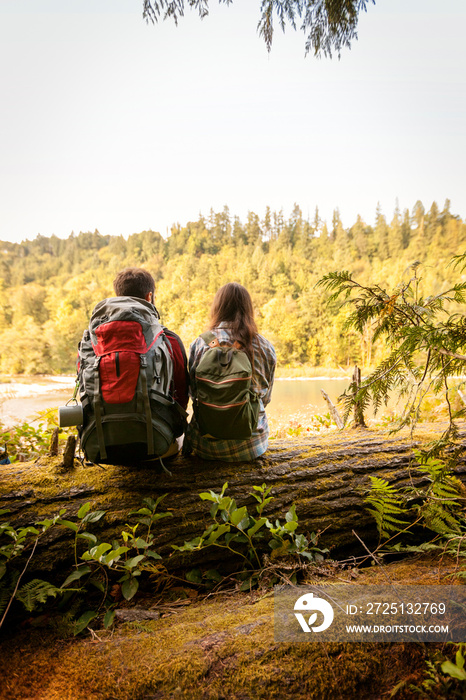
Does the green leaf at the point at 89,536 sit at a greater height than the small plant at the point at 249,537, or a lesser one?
greater

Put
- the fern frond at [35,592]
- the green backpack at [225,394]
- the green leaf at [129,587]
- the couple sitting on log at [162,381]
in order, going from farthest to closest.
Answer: the green backpack at [225,394], the couple sitting on log at [162,381], the green leaf at [129,587], the fern frond at [35,592]

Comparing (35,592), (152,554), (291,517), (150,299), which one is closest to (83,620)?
(35,592)

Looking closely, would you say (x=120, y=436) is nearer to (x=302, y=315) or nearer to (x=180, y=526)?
(x=180, y=526)

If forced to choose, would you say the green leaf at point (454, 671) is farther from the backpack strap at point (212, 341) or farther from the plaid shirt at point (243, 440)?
the backpack strap at point (212, 341)

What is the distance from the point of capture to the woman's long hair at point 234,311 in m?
2.00

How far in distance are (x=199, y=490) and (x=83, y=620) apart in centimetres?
71

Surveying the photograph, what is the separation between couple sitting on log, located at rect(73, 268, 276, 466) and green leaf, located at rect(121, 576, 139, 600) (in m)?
0.52

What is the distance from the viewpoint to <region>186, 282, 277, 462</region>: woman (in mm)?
1941

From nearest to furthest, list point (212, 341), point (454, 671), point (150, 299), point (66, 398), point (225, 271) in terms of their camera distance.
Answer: point (454, 671) < point (212, 341) < point (150, 299) < point (66, 398) < point (225, 271)

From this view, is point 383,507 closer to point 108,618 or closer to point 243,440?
point 243,440

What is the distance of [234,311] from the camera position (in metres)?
2.06

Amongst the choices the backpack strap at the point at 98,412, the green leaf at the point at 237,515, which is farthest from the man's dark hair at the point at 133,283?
the green leaf at the point at 237,515

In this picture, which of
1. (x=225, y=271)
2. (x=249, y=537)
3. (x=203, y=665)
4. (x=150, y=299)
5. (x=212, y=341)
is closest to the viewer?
(x=203, y=665)

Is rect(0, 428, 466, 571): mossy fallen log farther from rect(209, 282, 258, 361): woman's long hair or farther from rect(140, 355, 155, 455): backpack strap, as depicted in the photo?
rect(209, 282, 258, 361): woman's long hair
